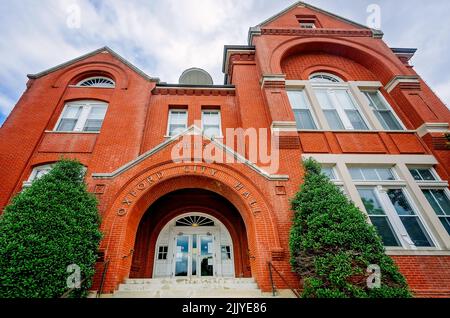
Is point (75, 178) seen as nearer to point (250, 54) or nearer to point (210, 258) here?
A: point (210, 258)

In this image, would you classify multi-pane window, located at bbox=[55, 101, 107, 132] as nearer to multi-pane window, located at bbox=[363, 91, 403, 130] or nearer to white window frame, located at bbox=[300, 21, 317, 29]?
white window frame, located at bbox=[300, 21, 317, 29]

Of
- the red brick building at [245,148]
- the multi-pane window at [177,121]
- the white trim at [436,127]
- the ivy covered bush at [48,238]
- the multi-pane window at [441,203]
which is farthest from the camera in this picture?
the multi-pane window at [177,121]

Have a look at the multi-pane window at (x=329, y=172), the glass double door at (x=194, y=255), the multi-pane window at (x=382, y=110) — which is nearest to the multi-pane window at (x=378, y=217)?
the multi-pane window at (x=329, y=172)

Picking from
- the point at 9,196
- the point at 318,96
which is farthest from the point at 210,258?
the point at 318,96

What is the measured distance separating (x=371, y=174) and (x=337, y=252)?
4928 mm

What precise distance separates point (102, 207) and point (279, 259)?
18.2 ft

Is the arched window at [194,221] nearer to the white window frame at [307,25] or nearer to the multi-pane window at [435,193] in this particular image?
the multi-pane window at [435,193]

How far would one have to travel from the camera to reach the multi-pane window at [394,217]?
7234 mm

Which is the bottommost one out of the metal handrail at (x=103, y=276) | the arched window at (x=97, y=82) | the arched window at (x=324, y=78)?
the metal handrail at (x=103, y=276)

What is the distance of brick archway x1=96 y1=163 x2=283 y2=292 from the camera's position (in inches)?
240

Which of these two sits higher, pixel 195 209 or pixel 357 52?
pixel 357 52

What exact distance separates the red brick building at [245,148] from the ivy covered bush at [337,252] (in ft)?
2.86

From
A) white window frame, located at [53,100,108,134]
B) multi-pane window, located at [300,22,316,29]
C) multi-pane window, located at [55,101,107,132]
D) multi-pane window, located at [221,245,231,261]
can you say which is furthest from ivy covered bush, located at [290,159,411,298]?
multi-pane window, located at [300,22,316,29]

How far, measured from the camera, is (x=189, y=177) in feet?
25.0
